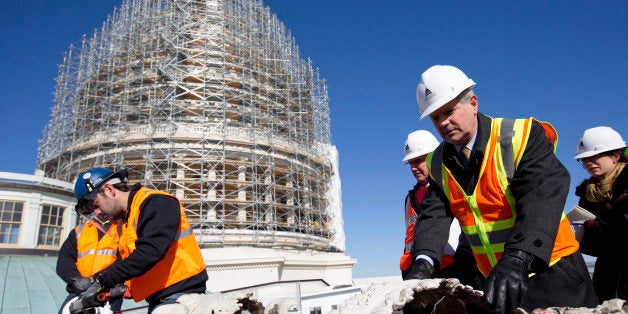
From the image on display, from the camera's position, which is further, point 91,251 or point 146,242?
point 91,251

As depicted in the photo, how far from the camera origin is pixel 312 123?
2881 centimetres

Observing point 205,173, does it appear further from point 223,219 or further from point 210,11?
point 210,11

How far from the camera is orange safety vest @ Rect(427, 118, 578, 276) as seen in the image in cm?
203

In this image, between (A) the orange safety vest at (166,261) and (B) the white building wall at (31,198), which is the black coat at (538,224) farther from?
(B) the white building wall at (31,198)

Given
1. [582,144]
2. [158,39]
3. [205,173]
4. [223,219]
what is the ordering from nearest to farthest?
1. [582,144]
2. [223,219]
3. [205,173]
4. [158,39]

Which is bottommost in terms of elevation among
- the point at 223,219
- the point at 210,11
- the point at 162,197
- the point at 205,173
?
the point at 162,197

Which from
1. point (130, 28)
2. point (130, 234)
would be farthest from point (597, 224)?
point (130, 28)

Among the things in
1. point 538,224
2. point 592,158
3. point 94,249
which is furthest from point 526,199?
point 94,249

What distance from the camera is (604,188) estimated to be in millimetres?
3293

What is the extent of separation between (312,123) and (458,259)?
26249 millimetres

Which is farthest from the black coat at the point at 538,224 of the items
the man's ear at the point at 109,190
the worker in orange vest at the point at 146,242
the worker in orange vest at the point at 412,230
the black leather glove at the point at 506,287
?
the man's ear at the point at 109,190

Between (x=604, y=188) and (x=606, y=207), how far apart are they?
0.55 feet

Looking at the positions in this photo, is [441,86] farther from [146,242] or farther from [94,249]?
[94,249]

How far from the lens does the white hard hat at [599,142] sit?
3.55 m
